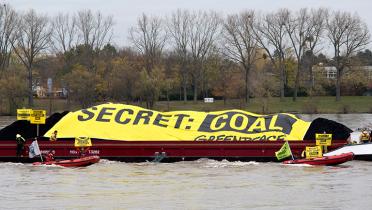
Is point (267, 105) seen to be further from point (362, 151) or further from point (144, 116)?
point (362, 151)

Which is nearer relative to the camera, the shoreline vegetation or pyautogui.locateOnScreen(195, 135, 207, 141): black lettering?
pyautogui.locateOnScreen(195, 135, 207, 141): black lettering

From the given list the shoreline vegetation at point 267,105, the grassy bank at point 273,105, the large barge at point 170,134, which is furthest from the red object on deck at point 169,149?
the grassy bank at point 273,105

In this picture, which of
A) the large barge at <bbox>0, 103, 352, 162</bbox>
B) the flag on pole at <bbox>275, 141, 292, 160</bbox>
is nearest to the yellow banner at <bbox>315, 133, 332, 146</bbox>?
the large barge at <bbox>0, 103, 352, 162</bbox>

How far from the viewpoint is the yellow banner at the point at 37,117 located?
1478 inches

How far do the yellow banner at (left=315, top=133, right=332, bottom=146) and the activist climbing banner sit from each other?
5.43 ft

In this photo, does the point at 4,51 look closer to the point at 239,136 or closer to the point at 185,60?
the point at 185,60

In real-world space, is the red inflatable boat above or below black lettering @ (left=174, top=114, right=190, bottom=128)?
below

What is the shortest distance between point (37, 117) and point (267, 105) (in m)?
62.6

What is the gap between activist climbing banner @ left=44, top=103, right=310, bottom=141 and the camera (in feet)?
125

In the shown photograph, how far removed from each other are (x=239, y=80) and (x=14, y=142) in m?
70.2

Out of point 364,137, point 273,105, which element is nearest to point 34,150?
point 364,137

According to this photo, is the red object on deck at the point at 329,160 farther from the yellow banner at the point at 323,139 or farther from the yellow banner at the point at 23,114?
the yellow banner at the point at 23,114

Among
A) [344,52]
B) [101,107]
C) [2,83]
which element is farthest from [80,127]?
[344,52]

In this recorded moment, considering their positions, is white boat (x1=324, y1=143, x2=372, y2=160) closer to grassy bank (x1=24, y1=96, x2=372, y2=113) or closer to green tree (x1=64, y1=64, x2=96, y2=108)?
grassy bank (x1=24, y1=96, x2=372, y2=113)
